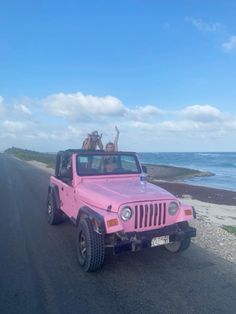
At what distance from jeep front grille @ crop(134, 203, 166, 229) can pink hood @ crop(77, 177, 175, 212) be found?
0.13 m

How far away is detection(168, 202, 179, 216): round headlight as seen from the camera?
18.4ft

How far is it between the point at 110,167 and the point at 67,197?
1188 mm

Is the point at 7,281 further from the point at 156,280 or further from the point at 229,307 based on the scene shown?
the point at 229,307

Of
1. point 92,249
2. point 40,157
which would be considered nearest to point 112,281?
point 92,249

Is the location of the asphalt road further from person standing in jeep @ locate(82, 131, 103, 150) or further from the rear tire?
person standing in jeep @ locate(82, 131, 103, 150)

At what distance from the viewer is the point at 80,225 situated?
5.73 metres

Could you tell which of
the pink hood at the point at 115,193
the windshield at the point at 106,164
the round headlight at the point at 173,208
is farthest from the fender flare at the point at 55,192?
the round headlight at the point at 173,208

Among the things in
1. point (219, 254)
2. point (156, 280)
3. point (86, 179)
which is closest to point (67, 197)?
point (86, 179)

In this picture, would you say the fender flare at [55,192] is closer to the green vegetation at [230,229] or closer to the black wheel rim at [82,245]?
the black wheel rim at [82,245]

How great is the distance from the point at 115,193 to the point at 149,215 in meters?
0.76

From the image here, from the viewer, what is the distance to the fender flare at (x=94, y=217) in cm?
507

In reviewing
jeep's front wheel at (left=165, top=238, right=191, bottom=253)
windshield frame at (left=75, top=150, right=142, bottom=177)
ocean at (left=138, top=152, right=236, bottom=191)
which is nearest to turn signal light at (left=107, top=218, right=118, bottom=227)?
jeep's front wheel at (left=165, top=238, right=191, bottom=253)

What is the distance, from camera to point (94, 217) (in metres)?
5.25

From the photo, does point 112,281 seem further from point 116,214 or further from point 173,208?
point 173,208
